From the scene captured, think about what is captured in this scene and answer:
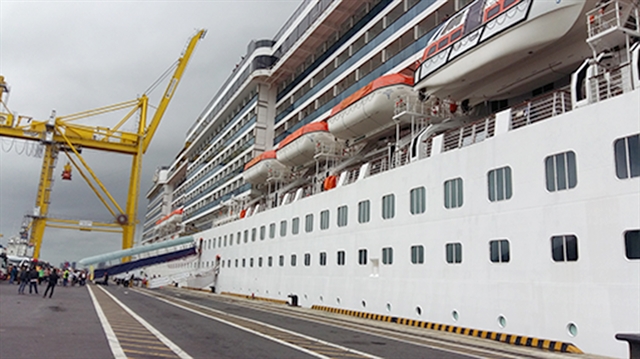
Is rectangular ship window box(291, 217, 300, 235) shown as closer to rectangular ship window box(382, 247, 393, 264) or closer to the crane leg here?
rectangular ship window box(382, 247, 393, 264)

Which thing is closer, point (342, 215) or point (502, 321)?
point (502, 321)

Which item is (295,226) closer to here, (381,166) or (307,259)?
(307,259)

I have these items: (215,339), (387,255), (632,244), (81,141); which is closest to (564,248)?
(632,244)

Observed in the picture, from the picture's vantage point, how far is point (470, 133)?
52.7 ft

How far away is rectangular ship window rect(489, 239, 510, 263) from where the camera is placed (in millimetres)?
12484

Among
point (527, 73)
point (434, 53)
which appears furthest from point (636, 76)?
point (434, 53)

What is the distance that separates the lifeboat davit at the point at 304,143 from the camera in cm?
2600

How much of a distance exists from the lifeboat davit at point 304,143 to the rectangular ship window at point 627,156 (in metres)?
16.9

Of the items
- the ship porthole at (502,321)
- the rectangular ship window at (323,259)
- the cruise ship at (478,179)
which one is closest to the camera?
the cruise ship at (478,179)

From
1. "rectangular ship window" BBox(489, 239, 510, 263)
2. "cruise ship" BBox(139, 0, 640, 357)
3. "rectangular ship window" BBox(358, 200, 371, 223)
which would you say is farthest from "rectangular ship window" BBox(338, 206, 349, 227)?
"rectangular ship window" BBox(489, 239, 510, 263)

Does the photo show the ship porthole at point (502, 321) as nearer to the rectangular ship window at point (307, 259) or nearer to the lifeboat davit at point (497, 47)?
the lifeboat davit at point (497, 47)

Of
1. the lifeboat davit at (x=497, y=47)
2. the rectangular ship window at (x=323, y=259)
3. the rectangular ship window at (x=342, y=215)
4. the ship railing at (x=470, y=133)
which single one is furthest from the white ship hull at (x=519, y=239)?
the lifeboat davit at (x=497, y=47)

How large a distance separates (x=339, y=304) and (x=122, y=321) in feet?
30.5

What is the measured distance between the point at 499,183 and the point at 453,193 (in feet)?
5.99
